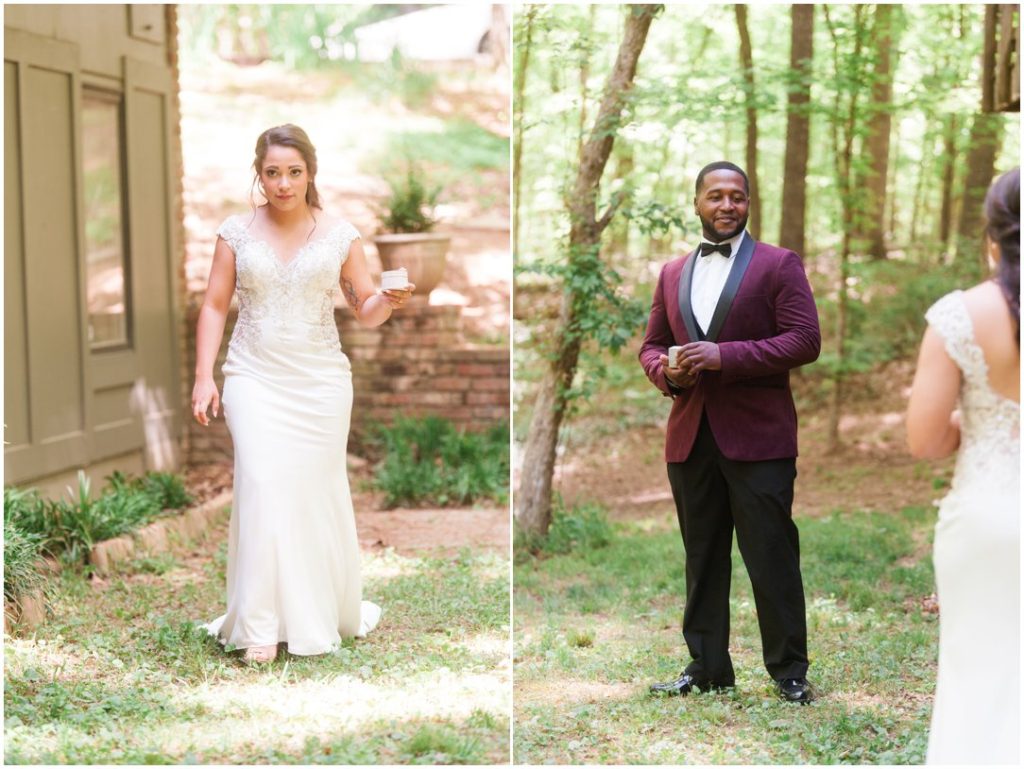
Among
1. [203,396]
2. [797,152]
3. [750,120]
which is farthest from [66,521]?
[797,152]

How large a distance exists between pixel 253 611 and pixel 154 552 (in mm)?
1990

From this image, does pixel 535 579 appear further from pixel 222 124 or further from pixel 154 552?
pixel 222 124

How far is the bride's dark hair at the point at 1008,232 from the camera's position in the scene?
288cm

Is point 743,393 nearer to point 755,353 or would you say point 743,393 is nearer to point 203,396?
point 755,353

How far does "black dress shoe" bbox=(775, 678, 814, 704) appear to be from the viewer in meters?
4.20

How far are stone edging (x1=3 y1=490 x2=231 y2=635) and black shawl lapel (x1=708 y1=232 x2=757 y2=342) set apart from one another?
3.01 m

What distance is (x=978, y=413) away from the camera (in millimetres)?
2984

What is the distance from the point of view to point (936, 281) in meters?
→ 10.5

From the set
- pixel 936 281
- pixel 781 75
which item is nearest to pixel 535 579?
pixel 781 75

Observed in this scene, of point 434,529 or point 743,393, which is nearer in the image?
point 743,393

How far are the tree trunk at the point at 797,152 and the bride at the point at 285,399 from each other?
5.66m

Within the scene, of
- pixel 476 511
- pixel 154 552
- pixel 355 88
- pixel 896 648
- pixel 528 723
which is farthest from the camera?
pixel 355 88

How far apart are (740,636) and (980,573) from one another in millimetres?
2380

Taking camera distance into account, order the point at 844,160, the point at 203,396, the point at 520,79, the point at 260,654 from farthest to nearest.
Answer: the point at 844,160 → the point at 520,79 → the point at 203,396 → the point at 260,654
